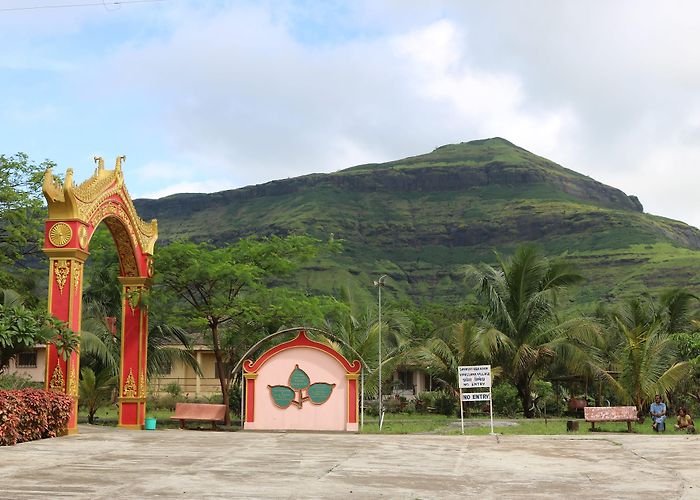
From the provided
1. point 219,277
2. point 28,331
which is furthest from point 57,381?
point 219,277

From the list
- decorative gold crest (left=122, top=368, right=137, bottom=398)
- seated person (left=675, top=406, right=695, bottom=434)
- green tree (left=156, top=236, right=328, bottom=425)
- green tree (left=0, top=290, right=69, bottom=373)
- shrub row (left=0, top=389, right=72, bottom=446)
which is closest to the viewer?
A: shrub row (left=0, top=389, right=72, bottom=446)

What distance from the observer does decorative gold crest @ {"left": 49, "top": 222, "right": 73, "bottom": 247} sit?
18672mm

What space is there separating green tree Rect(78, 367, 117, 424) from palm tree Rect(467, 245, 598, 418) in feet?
42.3

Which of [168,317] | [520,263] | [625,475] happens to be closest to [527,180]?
[520,263]

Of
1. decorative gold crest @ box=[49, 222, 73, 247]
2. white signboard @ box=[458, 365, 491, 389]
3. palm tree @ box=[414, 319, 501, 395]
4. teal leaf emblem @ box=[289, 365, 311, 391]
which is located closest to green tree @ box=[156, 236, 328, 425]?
teal leaf emblem @ box=[289, 365, 311, 391]

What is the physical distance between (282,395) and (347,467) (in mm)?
9423

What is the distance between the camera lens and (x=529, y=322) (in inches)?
1244

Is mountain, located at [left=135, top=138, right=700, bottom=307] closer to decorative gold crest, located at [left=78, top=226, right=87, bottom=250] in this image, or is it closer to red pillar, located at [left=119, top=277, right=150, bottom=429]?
red pillar, located at [left=119, top=277, right=150, bottom=429]

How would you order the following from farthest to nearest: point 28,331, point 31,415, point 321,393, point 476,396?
point 321,393
point 476,396
point 28,331
point 31,415

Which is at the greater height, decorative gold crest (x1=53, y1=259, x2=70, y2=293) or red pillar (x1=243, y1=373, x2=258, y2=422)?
decorative gold crest (x1=53, y1=259, x2=70, y2=293)

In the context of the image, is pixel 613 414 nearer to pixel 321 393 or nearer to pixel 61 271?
pixel 321 393

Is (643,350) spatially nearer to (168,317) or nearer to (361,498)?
(168,317)

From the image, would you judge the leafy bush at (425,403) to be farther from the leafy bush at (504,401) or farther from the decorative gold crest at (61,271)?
the decorative gold crest at (61,271)

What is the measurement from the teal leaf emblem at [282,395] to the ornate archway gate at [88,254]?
3863 mm
